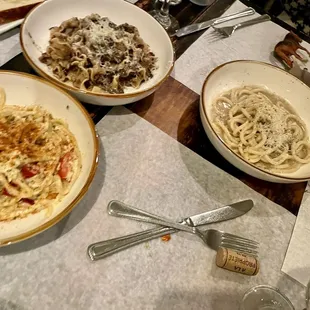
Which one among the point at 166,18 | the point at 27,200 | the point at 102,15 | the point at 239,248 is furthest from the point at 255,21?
the point at 27,200

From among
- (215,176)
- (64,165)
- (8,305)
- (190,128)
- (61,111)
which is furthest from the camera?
(190,128)

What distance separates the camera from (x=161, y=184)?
1376mm

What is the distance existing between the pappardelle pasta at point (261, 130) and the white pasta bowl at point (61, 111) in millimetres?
567

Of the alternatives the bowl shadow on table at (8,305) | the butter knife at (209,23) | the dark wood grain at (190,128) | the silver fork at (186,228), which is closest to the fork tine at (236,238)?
the silver fork at (186,228)

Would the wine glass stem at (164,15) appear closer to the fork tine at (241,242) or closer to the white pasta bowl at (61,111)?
the white pasta bowl at (61,111)

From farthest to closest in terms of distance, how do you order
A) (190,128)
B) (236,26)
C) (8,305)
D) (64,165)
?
(236,26)
(190,128)
(64,165)
(8,305)

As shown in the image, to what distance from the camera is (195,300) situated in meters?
1.15

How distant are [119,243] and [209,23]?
1.42 meters

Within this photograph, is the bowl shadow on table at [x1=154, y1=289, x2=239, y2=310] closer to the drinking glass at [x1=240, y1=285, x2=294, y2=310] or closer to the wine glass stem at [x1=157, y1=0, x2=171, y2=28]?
the drinking glass at [x1=240, y1=285, x2=294, y2=310]

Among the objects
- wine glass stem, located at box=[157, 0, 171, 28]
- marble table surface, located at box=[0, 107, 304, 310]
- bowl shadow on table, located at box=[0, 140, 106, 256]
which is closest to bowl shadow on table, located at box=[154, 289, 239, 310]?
marble table surface, located at box=[0, 107, 304, 310]

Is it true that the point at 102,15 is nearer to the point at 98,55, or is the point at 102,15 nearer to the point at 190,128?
the point at 98,55

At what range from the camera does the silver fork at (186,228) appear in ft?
4.09

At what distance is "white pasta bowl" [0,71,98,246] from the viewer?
1.13 metres

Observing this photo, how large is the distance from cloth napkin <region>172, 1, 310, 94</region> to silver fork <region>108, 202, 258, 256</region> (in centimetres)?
73
